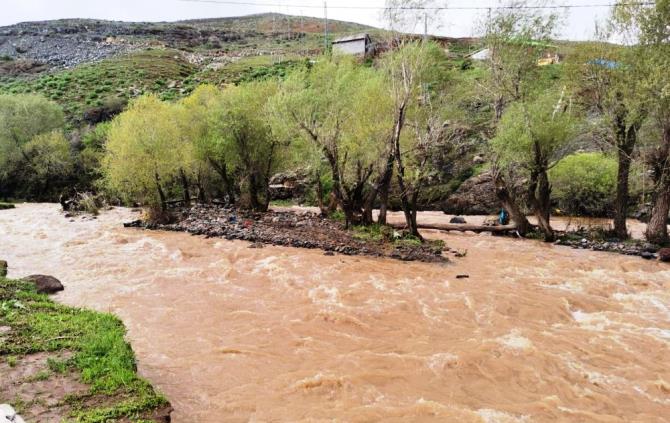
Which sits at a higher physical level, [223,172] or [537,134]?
[537,134]

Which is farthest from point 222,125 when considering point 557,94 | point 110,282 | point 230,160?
point 557,94

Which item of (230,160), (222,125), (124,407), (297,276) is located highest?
(222,125)

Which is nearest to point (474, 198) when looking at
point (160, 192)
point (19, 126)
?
point (160, 192)

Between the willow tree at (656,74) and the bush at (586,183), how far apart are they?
11.7m

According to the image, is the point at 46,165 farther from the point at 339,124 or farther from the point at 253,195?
the point at 339,124

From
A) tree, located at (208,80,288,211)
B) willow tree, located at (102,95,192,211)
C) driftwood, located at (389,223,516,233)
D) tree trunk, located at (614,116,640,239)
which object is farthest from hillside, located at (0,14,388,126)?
tree trunk, located at (614,116,640,239)

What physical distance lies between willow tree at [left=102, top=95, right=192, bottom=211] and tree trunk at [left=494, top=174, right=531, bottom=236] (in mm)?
23196

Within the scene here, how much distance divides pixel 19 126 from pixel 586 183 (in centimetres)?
6015

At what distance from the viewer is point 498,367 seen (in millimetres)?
10508

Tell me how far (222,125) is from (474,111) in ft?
109

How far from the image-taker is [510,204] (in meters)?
27.5

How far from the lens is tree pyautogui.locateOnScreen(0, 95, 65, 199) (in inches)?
1897

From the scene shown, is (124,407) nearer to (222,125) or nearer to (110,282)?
(110,282)

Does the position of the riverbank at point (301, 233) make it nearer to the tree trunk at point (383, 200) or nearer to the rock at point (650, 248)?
the tree trunk at point (383, 200)
